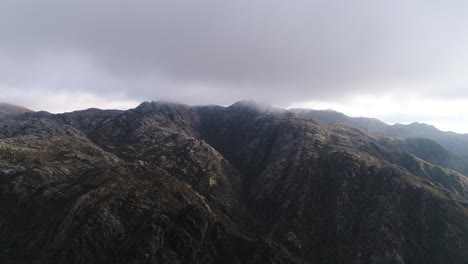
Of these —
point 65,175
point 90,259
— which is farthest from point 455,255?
point 65,175

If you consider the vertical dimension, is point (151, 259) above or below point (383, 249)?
above

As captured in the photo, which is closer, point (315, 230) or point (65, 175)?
point (65, 175)

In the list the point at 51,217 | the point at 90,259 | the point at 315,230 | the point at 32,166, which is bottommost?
the point at 315,230

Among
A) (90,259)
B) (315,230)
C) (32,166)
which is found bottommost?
(315,230)

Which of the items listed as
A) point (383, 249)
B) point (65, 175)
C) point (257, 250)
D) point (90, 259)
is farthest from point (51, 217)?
point (383, 249)

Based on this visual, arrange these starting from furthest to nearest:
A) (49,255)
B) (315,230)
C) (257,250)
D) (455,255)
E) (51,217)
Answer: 1. (315,230)
2. (455,255)
3. (257,250)
4. (51,217)
5. (49,255)

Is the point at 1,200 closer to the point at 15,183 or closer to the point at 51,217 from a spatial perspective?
the point at 15,183

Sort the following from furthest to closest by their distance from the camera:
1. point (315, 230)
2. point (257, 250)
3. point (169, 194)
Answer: point (315, 230) → point (169, 194) → point (257, 250)

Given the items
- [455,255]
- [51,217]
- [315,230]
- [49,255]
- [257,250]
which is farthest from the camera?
[315,230]

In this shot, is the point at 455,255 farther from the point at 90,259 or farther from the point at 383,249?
the point at 90,259
